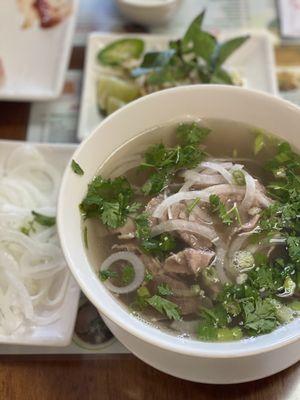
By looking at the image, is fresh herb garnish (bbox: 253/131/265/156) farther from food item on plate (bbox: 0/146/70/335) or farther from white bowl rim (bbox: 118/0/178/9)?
white bowl rim (bbox: 118/0/178/9)

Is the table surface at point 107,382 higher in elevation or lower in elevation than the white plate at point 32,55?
lower

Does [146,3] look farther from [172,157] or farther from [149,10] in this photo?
[172,157]

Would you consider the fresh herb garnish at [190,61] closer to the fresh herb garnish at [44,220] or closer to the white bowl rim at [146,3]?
the white bowl rim at [146,3]

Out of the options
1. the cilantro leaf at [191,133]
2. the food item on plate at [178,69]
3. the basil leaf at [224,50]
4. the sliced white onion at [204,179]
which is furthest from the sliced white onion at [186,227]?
the basil leaf at [224,50]

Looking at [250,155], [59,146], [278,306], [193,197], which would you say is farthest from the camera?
[59,146]

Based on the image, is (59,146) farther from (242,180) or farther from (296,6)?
(296,6)

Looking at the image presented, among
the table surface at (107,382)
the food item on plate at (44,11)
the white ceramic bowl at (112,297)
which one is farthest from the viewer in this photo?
the food item on plate at (44,11)

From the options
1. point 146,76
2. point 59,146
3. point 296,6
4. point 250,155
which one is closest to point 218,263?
point 250,155
